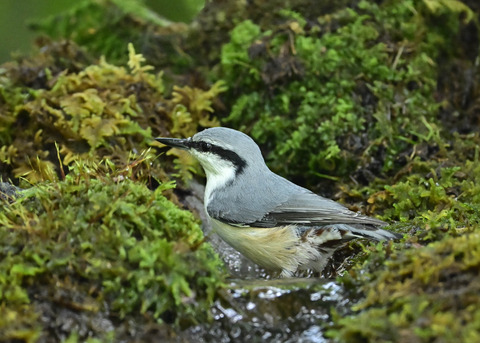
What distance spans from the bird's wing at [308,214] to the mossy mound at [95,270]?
917 millimetres

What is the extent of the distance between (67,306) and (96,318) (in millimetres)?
183

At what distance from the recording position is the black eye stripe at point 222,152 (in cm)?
533

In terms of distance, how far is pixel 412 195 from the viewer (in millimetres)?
5543

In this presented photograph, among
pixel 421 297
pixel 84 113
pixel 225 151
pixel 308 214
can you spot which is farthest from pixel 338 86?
pixel 421 297

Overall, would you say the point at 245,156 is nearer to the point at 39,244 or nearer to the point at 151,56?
the point at 39,244

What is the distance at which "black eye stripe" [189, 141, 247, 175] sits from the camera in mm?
5332

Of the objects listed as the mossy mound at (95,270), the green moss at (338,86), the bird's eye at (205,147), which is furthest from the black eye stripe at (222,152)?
the green moss at (338,86)

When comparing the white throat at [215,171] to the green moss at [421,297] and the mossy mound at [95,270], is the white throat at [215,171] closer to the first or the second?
the mossy mound at [95,270]

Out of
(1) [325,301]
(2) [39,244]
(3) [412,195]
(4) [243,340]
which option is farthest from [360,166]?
(2) [39,244]

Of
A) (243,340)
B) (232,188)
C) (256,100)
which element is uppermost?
(256,100)

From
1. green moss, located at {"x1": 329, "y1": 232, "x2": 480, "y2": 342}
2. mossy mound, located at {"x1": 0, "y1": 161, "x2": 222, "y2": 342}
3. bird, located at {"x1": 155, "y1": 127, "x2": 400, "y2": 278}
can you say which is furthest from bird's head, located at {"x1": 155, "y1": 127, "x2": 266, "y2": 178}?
green moss, located at {"x1": 329, "y1": 232, "x2": 480, "y2": 342}

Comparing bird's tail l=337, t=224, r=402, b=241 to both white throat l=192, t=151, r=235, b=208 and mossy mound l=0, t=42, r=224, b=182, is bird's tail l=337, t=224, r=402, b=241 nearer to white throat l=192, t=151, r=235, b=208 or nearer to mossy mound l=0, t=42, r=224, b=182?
white throat l=192, t=151, r=235, b=208

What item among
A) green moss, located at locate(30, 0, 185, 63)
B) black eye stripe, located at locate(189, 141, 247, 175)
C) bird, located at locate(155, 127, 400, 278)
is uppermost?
green moss, located at locate(30, 0, 185, 63)

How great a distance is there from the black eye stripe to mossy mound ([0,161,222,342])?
1300 millimetres
